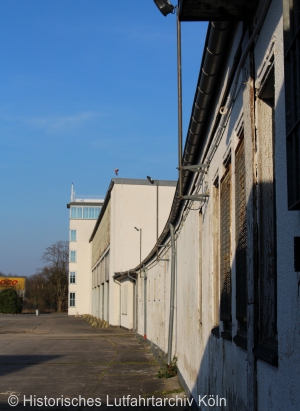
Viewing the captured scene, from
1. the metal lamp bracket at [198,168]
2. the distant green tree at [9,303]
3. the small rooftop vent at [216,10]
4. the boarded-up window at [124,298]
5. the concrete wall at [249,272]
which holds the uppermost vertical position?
the small rooftop vent at [216,10]

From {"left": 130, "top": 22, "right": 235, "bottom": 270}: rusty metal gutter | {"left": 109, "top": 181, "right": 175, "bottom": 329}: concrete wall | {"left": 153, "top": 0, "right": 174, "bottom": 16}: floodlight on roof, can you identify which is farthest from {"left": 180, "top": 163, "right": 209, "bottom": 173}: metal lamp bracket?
{"left": 109, "top": 181, "right": 175, "bottom": 329}: concrete wall

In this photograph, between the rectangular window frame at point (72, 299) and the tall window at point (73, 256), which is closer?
the rectangular window frame at point (72, 299)

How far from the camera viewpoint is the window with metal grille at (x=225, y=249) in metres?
6.44

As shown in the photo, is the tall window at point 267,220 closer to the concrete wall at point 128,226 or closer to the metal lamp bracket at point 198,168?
the metal lamp bracket at point 198,168

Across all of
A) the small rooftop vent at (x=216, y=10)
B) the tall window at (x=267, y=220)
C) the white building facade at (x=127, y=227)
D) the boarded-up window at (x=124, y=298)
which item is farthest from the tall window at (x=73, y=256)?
the tall window at (x=267, y=220)

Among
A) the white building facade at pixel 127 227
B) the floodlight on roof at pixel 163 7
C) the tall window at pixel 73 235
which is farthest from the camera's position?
the tall window at pixel 73 235

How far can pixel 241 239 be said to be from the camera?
551 centimetres

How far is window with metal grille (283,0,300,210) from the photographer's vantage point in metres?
2.87

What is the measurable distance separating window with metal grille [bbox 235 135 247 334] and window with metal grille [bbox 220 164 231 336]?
2.21 feet

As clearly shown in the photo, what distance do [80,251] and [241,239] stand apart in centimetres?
6749

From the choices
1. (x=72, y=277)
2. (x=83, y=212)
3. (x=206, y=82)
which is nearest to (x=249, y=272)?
(x=206, y=82)

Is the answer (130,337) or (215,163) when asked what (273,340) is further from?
(130,337)

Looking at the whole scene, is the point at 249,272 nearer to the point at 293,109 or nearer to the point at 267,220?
the point at 267,220

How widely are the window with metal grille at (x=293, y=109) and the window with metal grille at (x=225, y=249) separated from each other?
341cm
